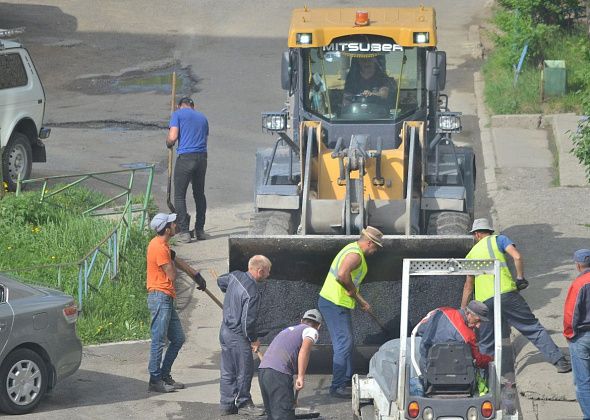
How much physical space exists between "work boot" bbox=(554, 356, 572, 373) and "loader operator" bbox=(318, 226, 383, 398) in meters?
1.80

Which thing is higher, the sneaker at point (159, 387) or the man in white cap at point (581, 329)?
the man in white cap at point (581, 329)

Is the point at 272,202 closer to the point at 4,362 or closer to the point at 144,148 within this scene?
the point at 4,362

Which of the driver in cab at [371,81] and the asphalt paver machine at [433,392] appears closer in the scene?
the asphalt paver machine at [433,392]

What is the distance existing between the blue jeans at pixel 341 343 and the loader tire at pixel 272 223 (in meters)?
1.67

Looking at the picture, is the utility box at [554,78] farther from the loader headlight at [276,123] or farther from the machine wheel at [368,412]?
the machine wheel at [368,412]

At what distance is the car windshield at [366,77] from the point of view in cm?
1340

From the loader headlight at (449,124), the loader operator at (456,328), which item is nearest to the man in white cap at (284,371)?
the loader operator at (456,328)

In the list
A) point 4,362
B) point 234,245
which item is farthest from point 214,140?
point 4,362

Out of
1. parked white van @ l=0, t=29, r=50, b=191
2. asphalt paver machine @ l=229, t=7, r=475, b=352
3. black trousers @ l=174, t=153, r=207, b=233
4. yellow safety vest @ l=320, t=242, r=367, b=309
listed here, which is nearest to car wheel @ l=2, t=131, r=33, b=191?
parked white van @ l=0, t=29, r=50, b=191

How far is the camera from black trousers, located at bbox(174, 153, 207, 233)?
16266 mm

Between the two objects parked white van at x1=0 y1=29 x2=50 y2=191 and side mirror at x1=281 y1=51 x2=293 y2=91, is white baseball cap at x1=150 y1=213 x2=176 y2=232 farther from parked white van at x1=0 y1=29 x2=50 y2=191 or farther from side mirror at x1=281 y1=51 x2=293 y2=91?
parked white van at x1=0 y1=29 x2=50 y2=191

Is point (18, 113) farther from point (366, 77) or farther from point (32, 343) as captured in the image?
point (32, 343)

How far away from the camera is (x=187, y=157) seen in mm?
16281

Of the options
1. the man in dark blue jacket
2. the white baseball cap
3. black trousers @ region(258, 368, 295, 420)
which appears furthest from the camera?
the white baseball cap
